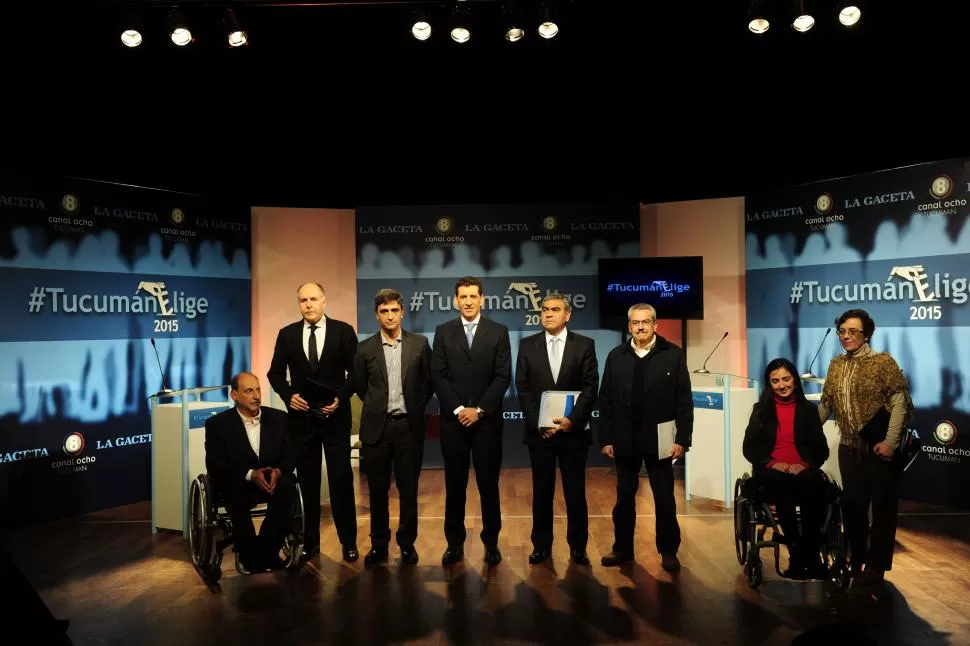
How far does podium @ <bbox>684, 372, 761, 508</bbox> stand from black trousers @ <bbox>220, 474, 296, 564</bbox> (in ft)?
10.7

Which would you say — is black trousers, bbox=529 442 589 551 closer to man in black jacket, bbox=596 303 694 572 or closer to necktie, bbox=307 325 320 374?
man in black jacket, bbox=596 303 694 572

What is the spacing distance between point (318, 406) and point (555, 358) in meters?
1.44

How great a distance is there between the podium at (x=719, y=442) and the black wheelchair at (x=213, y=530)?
3.21m

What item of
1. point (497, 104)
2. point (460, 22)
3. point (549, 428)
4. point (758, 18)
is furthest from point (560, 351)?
point (497, 104)

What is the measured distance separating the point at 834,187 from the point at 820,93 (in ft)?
2.77

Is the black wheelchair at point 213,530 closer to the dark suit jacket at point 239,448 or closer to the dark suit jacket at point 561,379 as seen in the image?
the dark suit jacket at point 239,448

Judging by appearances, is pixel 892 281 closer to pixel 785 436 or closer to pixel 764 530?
pixel 785 436

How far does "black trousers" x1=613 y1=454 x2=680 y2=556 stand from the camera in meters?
4.50

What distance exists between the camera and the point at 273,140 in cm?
757

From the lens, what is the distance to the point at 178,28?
539cm

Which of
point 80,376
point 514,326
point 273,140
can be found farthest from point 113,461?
point 514,326

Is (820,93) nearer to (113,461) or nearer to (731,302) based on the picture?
(731,302)

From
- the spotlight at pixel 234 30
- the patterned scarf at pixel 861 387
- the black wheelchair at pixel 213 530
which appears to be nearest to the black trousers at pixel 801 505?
the patterned scarf at pixel 861 387

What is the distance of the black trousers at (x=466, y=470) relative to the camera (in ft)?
15.1
